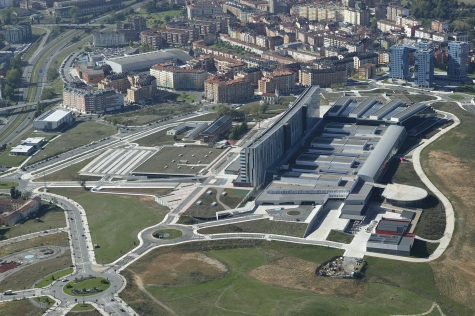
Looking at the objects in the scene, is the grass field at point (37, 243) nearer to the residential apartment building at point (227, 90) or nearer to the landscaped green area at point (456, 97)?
the residential apartment building at point (227, 90)

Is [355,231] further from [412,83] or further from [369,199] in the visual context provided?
[412,83]

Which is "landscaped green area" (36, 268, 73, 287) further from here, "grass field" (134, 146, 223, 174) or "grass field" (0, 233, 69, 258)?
"grass field" (134, 146, 223, 174)

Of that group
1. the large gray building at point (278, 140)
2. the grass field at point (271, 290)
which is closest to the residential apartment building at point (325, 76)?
the large gray building at point (278, 140)

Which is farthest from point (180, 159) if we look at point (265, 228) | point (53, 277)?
point (53, 277)

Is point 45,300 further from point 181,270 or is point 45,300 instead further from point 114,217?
point 114,217

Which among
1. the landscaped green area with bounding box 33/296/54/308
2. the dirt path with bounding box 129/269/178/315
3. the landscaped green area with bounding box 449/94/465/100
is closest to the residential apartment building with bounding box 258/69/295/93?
the landscaped green area with bounding box 449/94/465/100

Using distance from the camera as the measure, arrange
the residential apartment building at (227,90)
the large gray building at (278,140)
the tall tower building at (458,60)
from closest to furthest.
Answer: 1. the large gray building at (278,140)
2. the residential apartment building at (227,90)
3. the tall tower building at (458,60)
